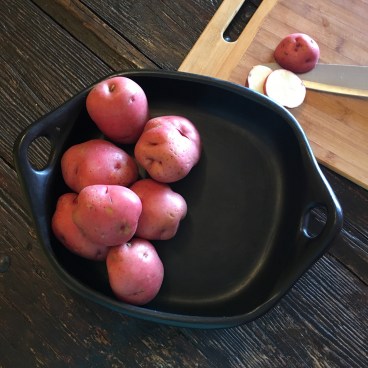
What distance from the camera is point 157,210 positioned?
0.63 m

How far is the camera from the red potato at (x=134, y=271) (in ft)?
2.00

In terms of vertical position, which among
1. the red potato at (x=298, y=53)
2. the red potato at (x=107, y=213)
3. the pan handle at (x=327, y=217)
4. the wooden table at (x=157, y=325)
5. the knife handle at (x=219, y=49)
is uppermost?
the red potato at (x=298, y=53)

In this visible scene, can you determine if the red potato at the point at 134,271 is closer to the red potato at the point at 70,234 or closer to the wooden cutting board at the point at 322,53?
the red potato at the point at 70,234

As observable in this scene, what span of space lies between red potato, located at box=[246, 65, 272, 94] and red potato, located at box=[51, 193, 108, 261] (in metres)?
0.34

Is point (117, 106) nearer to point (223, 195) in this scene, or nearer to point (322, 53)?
point (223, 195)

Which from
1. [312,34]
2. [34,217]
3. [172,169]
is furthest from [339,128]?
[34,217]

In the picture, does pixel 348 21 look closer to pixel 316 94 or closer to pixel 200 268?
pixel 316 94

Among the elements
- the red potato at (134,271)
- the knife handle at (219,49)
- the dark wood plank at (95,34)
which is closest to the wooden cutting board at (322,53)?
the knife handle at (219,49)

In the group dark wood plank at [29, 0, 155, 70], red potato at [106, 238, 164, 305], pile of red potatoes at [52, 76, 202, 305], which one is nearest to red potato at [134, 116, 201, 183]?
pile of red potatoes at [52, 76, 202, 305]

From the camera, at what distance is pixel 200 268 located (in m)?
0.70

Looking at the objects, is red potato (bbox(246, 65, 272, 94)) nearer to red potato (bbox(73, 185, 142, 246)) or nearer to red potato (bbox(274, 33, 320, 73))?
red potato (bbox(274, 33, 320, 73))

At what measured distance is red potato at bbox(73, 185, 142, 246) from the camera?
59 cm

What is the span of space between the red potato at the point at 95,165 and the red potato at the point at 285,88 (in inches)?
10.2

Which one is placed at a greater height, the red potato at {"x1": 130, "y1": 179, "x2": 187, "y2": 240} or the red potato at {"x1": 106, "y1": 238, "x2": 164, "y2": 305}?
the red potato at {"x1": 130, "y1": 179, "x2": 187, "y2": 240}
